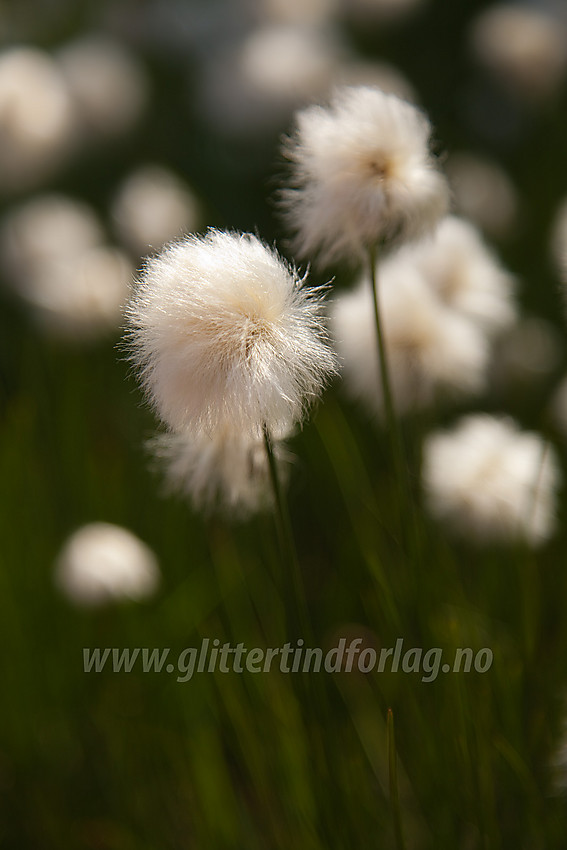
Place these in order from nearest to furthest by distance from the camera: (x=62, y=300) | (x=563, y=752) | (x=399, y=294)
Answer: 1. (x=563, y=752)
2. (x=399, y=294)
3. (x=62, y=300)

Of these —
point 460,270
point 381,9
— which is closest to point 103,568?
point 460,270

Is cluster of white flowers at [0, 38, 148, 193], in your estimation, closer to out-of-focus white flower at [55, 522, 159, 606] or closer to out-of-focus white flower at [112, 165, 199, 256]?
out-of-focus white flower at [112, 165, 199, 256]

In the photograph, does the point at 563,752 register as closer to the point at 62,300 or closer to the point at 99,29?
the point at 62,300

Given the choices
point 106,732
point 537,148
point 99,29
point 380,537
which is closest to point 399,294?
point 380,537

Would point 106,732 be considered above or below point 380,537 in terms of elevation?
below

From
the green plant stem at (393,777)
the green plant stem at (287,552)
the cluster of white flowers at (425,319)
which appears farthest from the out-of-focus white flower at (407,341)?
the green plant stem at (393,777)

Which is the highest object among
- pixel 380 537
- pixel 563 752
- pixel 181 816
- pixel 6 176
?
pixel 6 176

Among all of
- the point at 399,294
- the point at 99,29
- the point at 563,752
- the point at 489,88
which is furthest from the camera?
the point at 99,29
